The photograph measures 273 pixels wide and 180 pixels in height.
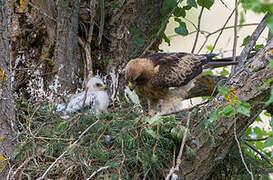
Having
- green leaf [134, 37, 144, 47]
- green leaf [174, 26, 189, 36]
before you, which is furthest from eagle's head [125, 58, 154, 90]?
green leaf [174, 26, 189, 36]

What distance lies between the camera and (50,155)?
3.12 m

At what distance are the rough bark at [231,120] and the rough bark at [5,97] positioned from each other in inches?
54.4

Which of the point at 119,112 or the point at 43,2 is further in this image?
the point at 43,2

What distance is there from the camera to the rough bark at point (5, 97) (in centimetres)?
290

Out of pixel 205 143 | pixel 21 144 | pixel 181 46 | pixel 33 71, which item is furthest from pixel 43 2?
pixel 181 46

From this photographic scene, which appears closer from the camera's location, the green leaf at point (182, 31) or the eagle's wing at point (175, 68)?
the green leaf at point (182, 31)

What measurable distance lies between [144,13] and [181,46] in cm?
445

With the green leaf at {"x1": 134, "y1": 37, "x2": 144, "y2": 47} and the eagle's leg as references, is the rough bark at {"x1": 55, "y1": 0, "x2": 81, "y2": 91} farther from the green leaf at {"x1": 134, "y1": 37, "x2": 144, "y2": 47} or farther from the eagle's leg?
the eagle's leg

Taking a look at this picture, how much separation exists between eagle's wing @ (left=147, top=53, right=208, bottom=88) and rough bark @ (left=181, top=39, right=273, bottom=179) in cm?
149

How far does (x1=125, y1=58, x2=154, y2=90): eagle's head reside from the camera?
164 inches

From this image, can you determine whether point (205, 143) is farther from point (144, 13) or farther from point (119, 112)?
point (144, 13)

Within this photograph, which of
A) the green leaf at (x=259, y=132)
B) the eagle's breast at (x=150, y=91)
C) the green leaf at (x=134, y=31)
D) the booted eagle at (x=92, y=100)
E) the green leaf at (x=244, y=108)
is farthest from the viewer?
the green leaf at (x=259, y=132)

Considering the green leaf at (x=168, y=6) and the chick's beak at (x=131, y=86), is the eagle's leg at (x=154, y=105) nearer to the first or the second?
the chick's beak at (x=131, y=86)

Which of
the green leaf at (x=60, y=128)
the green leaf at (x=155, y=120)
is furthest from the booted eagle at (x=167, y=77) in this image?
the green leaf at (x=155, y=120)
